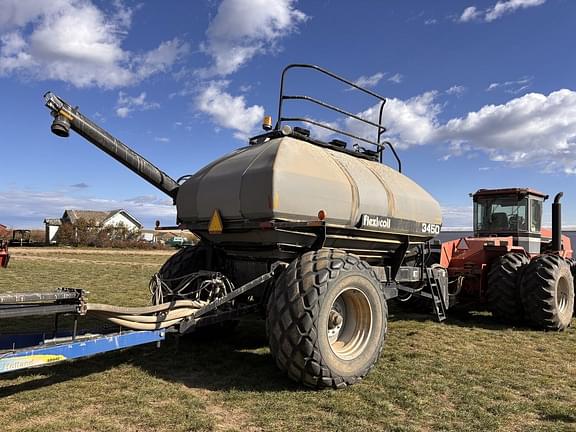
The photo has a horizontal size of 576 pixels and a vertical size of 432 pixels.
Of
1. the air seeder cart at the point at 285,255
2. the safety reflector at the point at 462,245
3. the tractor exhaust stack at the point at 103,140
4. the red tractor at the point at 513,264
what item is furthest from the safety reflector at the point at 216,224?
the safety reflector at the point at 462,245

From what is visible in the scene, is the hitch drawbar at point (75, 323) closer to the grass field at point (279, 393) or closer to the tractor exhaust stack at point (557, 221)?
the grass field at point (279, 393)

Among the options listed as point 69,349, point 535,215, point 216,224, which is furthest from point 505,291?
point 69,349

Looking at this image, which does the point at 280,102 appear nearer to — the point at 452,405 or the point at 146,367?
the point at 146,367

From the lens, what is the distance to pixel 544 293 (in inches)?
309

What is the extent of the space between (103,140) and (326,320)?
138 inches

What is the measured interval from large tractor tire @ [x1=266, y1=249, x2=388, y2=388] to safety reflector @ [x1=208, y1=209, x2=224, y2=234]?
126cm

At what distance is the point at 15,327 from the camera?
722 centimetres

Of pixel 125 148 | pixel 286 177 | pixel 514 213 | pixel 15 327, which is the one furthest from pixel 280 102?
pixel 514 213

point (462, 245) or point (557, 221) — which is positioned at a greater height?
point (557, 221)

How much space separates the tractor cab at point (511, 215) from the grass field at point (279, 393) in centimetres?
377

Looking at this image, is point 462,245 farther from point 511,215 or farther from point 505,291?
point 511,215

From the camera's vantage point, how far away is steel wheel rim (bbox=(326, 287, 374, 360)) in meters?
5.19

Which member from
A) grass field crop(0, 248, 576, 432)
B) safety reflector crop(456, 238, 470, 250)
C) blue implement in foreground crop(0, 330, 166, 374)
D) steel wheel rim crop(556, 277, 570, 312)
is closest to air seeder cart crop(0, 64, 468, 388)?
blue implement in foreground crop(0, 330, 166, 374)

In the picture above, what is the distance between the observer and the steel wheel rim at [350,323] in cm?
519
